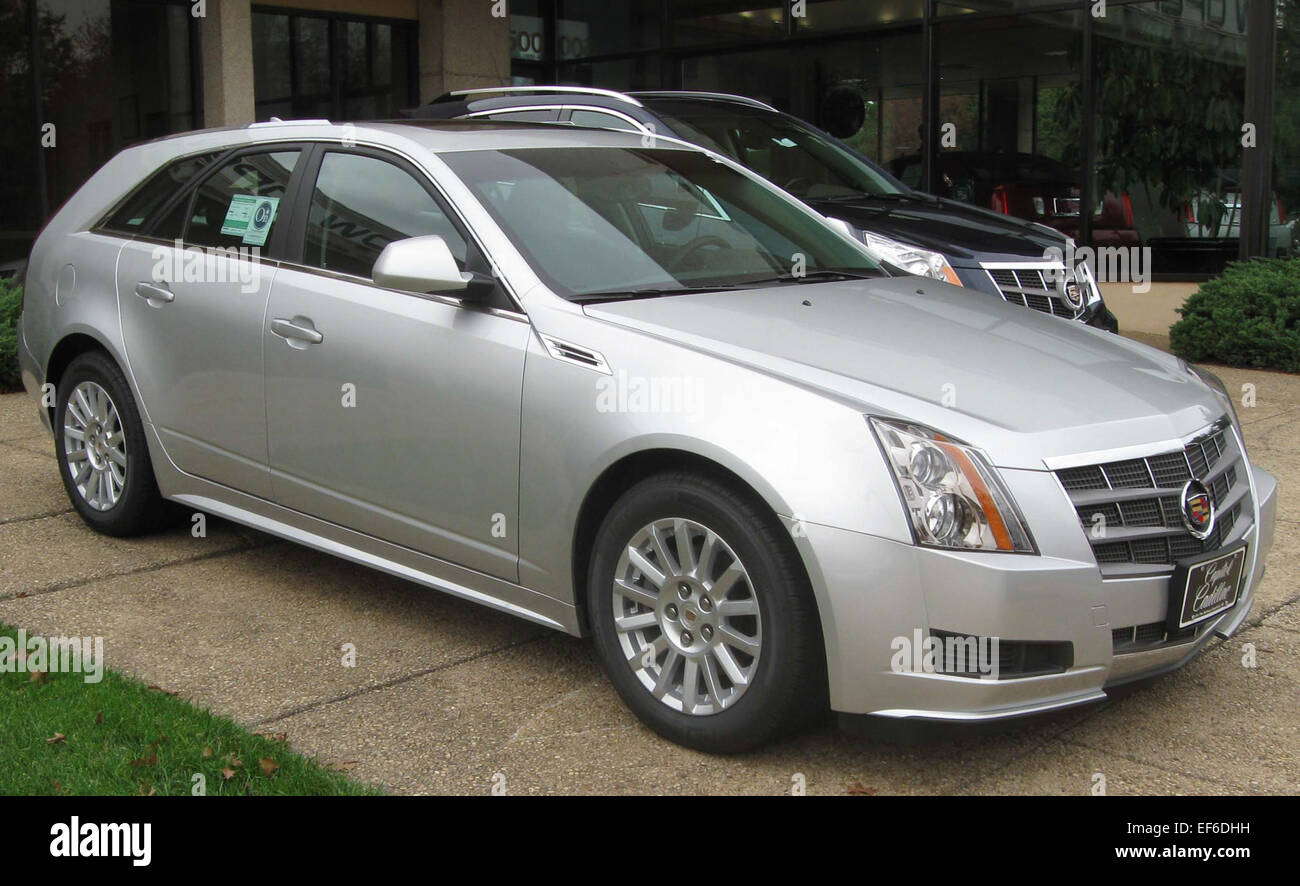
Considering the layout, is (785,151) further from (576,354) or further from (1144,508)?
(1144,508)

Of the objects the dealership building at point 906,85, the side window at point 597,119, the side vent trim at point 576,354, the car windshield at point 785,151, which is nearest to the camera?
the side vent trim at point 576,354

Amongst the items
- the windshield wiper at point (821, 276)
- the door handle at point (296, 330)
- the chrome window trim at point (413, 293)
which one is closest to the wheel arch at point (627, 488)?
the chrome window trim at point (413, 293)

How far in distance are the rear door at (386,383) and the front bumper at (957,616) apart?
3.77ft

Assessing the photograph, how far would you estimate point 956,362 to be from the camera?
13.0ft

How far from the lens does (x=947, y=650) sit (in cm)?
340

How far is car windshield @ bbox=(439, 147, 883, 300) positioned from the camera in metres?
4.41

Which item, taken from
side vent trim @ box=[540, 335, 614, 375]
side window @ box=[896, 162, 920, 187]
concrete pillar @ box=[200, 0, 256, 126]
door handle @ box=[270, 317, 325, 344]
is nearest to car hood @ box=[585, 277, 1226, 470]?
side vent trim @ box=[540, 335, 614, 375]

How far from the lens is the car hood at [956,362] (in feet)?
11.8

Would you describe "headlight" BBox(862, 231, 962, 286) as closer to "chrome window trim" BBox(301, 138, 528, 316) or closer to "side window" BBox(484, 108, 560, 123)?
"side window" BBox(484, 108, 560, 123)

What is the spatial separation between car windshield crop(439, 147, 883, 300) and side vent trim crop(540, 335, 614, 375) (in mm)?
187

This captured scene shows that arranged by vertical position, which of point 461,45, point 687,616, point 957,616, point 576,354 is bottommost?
point 687,616

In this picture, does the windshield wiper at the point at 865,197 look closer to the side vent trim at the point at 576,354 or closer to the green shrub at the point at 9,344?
the side vent trim at the point at 576,354

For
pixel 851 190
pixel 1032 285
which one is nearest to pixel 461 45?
pixel 851 190

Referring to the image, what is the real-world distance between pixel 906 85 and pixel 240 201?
1018cm
